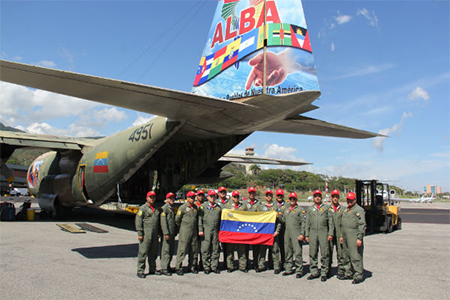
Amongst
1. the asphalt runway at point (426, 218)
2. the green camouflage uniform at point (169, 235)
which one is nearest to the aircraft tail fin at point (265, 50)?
the green camouflage uniform at point (169, 235)

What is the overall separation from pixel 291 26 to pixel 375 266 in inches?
219

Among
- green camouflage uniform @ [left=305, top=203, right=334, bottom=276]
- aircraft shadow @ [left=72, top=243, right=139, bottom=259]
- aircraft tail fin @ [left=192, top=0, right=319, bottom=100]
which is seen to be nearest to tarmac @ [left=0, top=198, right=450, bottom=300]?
aircraft shadow @ [left=72, top=243, right=139, bottom=259]

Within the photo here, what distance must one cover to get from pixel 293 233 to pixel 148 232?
2.86m

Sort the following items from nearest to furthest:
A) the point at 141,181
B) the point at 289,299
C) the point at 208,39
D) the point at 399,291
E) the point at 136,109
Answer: the point at 289,299 → the point at 399,291 → the point at 136,109 → the point at 208,39 → the point at 141,181

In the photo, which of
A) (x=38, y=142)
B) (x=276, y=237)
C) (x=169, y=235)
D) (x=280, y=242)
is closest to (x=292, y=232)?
(x=276, y=237)

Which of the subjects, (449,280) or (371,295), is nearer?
(371,295)

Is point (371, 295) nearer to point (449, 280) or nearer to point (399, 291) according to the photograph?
point (399, 291)

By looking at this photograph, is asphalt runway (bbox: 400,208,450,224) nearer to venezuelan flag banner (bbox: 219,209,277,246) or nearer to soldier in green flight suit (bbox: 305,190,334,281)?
soldier in green flight suit (bbox: 305,190,334,281)

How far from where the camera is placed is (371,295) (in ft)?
17.2

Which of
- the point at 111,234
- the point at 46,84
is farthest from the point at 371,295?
the point at 111,234

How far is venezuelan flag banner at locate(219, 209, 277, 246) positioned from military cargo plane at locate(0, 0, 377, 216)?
8.43ft

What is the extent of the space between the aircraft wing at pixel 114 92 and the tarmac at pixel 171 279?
3.64 m

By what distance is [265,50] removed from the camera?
7215 mm

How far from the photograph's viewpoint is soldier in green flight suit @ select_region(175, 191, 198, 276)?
254 inches
